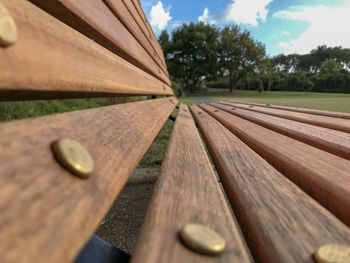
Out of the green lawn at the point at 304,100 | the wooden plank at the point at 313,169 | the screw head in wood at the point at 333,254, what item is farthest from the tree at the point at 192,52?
the screw head in wood at the point at 333,254

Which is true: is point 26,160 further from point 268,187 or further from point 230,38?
point 230,38

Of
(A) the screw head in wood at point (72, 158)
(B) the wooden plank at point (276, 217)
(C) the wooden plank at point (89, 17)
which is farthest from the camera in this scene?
(C) the wooden plank at point (89, 17)

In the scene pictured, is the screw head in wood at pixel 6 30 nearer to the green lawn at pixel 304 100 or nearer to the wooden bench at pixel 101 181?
the wooden bench at pixel 101 181

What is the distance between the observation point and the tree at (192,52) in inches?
1617

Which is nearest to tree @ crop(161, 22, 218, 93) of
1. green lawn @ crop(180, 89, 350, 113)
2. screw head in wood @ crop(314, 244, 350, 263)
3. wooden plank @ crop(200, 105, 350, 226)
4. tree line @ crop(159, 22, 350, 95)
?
tree line @ crop(159, 22, 350, 95)

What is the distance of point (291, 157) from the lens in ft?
3.50

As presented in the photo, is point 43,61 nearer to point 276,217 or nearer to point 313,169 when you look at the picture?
point 276,217

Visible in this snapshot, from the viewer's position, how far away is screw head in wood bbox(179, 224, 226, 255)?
0.42 meters

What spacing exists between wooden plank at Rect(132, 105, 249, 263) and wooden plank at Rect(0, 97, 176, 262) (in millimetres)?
69

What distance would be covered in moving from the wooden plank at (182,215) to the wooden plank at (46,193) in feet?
0.23

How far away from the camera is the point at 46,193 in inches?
13.4

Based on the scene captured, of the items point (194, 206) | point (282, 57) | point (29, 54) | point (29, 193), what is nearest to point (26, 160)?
point (29, 193)

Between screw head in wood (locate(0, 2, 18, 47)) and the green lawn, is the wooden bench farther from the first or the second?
the green lawn

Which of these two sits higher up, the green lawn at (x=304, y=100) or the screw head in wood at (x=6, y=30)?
the screw head in wood at (x=6, y=30)
